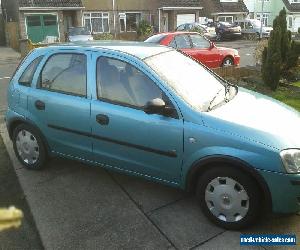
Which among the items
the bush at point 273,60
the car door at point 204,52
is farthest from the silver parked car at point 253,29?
the bush at point 273,60

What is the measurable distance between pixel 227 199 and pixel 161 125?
3.26 ft

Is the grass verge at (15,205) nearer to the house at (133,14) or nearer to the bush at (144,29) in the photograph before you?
the bush at (144,29)

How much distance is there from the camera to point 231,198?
362 cm

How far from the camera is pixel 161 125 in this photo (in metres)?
3.85

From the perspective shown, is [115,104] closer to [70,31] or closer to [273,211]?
[273,211]

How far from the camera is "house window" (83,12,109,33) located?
3231 centimetres

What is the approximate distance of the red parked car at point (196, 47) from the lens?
452 inches

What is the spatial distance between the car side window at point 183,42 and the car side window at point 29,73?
7215mm

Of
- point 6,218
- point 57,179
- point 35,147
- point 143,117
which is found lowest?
point 57,179

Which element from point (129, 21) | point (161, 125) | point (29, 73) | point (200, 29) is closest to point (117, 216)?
point (161, 125)

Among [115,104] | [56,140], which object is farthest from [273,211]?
[56,140]

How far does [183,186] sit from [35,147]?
2.25 meters

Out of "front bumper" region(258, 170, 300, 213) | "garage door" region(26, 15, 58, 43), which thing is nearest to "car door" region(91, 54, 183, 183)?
"front bumper" region(258, 170, 300, 213)

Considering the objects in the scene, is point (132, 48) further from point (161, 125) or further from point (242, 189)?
point (242, 189)
